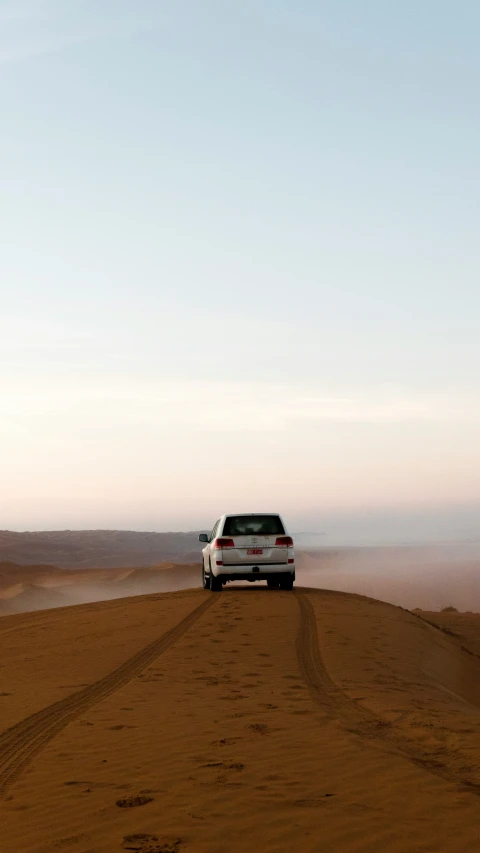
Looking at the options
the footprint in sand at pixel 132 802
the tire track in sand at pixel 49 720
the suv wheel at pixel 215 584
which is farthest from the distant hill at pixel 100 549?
the footprint in sand at pixel 132 802

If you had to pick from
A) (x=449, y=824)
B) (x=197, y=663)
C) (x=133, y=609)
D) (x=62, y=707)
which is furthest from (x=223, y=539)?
(x=449, y=824)

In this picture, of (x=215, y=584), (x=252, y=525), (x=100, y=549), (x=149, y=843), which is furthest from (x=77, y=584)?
(x=100, y=549)

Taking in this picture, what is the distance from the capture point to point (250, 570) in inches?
874

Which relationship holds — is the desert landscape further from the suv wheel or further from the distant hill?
the suv wheel

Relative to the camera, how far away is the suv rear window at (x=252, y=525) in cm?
2231

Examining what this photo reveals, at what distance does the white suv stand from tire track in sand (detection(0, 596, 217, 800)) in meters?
7.27

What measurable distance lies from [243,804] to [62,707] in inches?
178

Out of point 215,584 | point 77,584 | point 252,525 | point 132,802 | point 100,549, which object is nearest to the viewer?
point 132,802

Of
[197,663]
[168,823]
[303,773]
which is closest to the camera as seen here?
[168,823]

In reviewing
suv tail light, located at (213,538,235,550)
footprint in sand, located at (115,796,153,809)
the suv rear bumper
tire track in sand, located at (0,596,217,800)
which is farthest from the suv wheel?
footprint in sand, located at (115,796,153,809)

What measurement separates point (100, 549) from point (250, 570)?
109 meters

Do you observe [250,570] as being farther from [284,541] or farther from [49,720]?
[49,720]

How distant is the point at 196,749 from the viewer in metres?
7.79

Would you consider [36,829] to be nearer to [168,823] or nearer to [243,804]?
[168,823]
